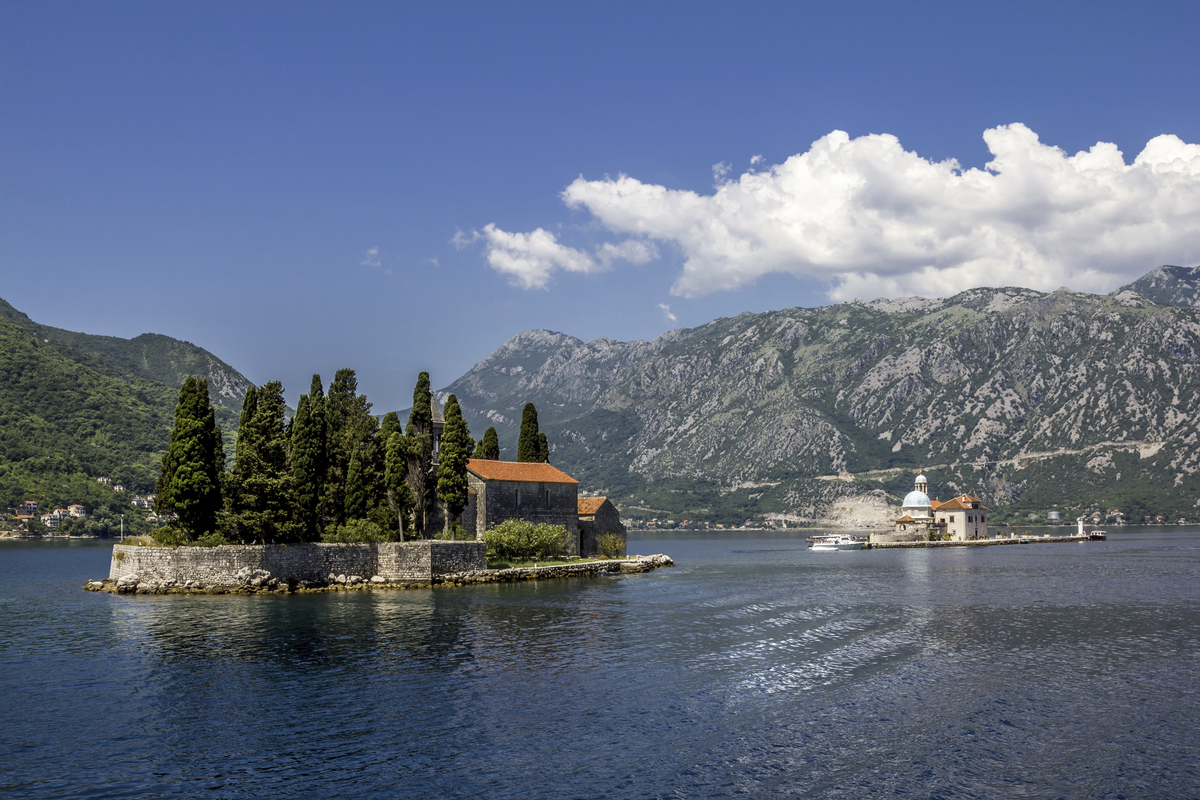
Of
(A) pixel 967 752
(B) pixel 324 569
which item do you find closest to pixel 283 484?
(B) pixel 324 569

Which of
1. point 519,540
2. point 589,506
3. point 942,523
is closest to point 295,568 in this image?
point 519,540

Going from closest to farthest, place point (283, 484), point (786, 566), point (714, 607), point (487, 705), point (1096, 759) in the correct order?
point (1096, 759), point (487, 705), point (714, 607), point (283, 484), point (786, 566)


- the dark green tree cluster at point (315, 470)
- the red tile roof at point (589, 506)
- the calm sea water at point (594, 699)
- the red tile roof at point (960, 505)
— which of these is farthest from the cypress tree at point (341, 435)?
the red tile roof at point (960, 505)

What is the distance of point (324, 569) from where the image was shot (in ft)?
225

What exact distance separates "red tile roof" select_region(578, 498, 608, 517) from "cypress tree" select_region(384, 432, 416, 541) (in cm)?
2724

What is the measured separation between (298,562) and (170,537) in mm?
10885

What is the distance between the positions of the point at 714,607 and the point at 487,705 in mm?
32535

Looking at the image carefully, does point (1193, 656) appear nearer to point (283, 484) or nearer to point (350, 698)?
point (350, 698)

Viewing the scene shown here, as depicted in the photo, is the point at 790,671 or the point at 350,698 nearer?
the point at 350,698

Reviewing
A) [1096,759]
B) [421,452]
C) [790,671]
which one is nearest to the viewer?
[1096,759]

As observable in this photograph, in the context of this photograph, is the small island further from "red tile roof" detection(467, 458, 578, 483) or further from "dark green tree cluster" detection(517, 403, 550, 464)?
"dark green tree cluster" detection(517, 403, 550, 464)

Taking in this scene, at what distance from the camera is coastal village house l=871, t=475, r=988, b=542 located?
184m

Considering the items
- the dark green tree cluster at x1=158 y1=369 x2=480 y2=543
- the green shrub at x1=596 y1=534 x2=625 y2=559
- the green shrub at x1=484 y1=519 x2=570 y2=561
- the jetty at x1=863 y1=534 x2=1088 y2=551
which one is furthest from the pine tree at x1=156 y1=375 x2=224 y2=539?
the jetty at x1=863 y1=534 x2=1088 y2=551

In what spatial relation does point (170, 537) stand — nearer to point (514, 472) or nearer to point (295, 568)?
point (295, 568)
